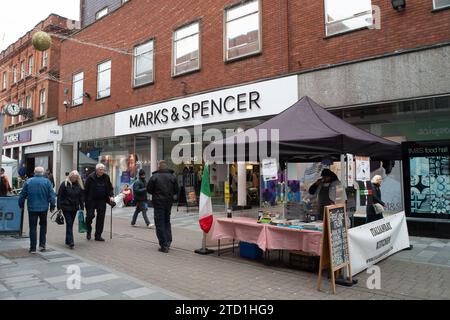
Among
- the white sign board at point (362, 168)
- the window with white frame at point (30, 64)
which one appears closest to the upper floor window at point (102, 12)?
the window with white frame at point (30, 64)

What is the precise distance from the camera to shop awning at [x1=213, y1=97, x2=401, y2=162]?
5945mm

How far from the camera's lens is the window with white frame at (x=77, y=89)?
20.7m

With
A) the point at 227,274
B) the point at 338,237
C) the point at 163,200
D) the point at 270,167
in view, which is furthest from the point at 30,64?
the point at 338,237

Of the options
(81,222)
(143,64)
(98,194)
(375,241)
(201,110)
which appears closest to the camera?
(375,241)

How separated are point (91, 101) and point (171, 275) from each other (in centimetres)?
1594

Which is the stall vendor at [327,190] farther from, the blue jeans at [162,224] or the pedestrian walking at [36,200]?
the pedestrian walking at [36,200]

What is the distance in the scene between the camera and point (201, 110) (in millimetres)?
13750

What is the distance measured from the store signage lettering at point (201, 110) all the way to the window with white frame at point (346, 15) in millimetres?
2944

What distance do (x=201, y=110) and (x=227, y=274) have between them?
861cm

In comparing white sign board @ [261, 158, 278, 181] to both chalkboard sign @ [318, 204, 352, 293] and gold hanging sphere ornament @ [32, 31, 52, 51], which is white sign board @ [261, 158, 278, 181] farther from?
gold hanging sphere ornament @ [32, 31, 52, 51]

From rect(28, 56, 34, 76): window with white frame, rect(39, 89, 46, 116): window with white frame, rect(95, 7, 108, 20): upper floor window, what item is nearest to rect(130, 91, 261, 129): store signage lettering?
rect(95, 7, 108, 20): upper floor window

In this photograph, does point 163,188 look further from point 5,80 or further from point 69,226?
point 5,80

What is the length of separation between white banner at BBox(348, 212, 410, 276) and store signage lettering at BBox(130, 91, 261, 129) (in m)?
5.86

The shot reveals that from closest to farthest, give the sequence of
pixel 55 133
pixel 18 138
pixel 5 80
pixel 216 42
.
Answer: pixel 216 42 → pixel 55 133 → pixel 18 138 → pixel 5 80
